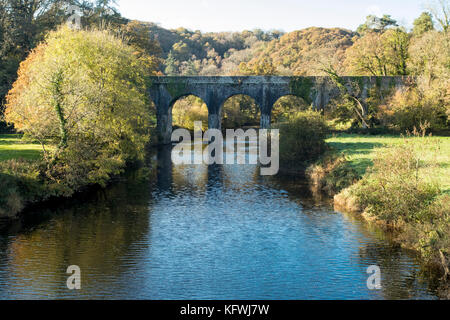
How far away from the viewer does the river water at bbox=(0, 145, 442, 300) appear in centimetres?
1268

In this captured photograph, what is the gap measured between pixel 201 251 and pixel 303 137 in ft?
57.1

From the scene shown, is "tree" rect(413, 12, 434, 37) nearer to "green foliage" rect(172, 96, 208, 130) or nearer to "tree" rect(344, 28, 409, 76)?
"tree" rect(344, 28, 409, 76)

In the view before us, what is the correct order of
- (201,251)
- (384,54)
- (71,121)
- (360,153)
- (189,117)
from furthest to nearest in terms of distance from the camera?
(189,117), (384,54), (360,153), (71,121), (201,251)

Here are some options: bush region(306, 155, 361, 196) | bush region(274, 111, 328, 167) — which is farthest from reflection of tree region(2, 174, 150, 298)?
bush region(274, 111, 328, 167)

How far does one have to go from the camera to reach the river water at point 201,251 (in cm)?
1268

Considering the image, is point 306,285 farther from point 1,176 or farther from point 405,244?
point 1,176

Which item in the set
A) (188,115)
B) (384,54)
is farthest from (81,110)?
(384,54)

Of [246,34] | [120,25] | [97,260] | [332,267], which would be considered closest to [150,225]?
[97,260]

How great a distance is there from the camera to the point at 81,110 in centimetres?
2395

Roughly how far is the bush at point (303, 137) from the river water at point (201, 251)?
25.3ft

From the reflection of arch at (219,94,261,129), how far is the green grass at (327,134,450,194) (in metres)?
20.0

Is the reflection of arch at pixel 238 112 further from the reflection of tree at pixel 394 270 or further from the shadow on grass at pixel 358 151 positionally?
the reflection of tree at pixel 394 270

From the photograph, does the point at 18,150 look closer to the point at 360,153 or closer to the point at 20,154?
the point at 20,154
